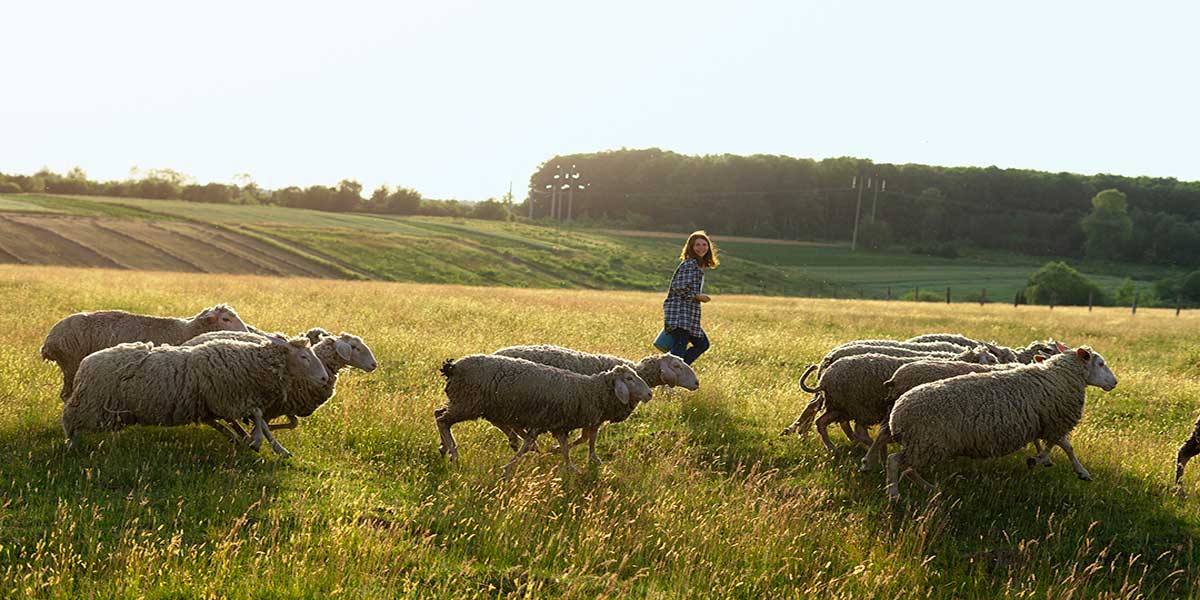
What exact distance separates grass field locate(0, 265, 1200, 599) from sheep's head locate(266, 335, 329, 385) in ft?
2.44

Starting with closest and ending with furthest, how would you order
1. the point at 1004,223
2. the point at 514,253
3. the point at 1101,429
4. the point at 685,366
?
the point at 685,366 < the point at 1101,429 < the point at 514,253 < the point at 1004,223

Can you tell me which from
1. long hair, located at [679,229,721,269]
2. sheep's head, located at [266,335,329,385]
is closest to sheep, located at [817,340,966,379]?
long hair, located at [679,229,721,269]

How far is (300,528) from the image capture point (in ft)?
22.1

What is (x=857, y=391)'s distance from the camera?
10.2 m

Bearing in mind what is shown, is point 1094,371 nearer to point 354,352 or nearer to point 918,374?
point 918,374

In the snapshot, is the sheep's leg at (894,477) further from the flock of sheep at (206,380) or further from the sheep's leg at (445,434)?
the flock of sheep at (206,380)

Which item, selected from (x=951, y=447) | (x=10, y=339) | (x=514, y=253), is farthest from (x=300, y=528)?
(x=514, y=253)

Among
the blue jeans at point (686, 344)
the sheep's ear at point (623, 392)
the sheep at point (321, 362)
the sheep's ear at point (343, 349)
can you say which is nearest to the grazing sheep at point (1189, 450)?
the blue jeans at point (686, 344)

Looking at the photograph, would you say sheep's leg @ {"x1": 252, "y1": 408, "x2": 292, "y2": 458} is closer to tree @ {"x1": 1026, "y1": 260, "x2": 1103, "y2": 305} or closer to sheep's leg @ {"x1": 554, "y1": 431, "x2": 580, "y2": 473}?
sheep's leg @ {"x1": 554, "y1": 431, "x2": 580, "y2": 473}

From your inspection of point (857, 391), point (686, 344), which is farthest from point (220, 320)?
point (857, 391)

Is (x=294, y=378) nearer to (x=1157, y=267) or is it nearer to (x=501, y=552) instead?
(x=501, y=552)

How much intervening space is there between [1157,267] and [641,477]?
418ft

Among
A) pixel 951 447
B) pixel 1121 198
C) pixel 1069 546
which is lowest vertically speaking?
pixel 1069 546

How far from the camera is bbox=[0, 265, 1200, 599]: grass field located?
6.07 meters
